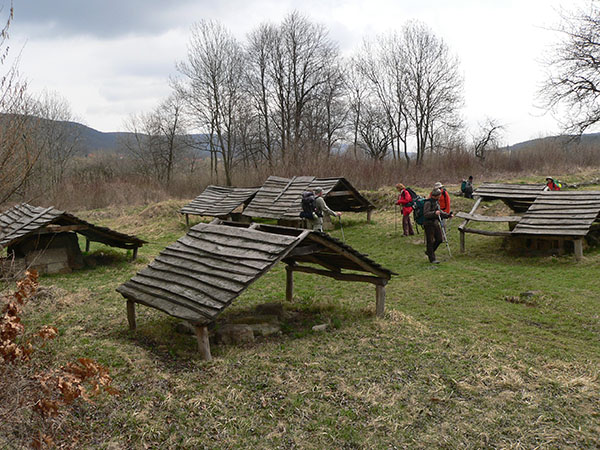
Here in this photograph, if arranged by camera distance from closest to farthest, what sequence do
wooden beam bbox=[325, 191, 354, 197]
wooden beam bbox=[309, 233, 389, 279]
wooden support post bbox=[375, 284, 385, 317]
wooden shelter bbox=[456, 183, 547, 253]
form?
wooden beam bbox=[309, 233, 389, 279], wooden support post bbox=[375, 284, 385, 317], wooden shelter bbox=[456, 183, 547, 253], wooden beam bbox=[325, 191, 354, 197]

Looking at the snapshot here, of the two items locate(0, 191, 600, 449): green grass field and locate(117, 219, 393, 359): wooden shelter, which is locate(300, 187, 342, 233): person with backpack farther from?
locate(117, 219, 393, 359): wooden shelter

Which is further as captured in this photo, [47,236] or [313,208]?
[313,208]

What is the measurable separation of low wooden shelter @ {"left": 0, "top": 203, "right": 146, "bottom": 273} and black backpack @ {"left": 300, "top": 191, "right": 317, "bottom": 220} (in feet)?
16.3

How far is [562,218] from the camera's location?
11711 mm

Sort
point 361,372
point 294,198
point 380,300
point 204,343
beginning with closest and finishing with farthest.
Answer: point 361,372 → point 204,343 → point 380,300 → point 294,198

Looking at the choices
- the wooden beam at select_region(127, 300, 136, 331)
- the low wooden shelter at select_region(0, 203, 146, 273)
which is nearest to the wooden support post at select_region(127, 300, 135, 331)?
the wooden beam at select_region(127, 300, 136, 331)

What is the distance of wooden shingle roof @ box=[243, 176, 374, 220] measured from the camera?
17.2m

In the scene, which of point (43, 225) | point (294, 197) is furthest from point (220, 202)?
point (43, 225)

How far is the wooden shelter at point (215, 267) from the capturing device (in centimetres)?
576

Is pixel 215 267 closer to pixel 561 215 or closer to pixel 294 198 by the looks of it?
pixel 561 215

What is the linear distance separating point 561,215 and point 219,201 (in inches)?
534

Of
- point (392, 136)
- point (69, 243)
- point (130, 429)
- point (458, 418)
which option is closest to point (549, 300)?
point (458, 418)

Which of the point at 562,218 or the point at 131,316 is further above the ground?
the point at 562,218

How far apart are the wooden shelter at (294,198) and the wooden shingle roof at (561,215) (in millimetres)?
6853
